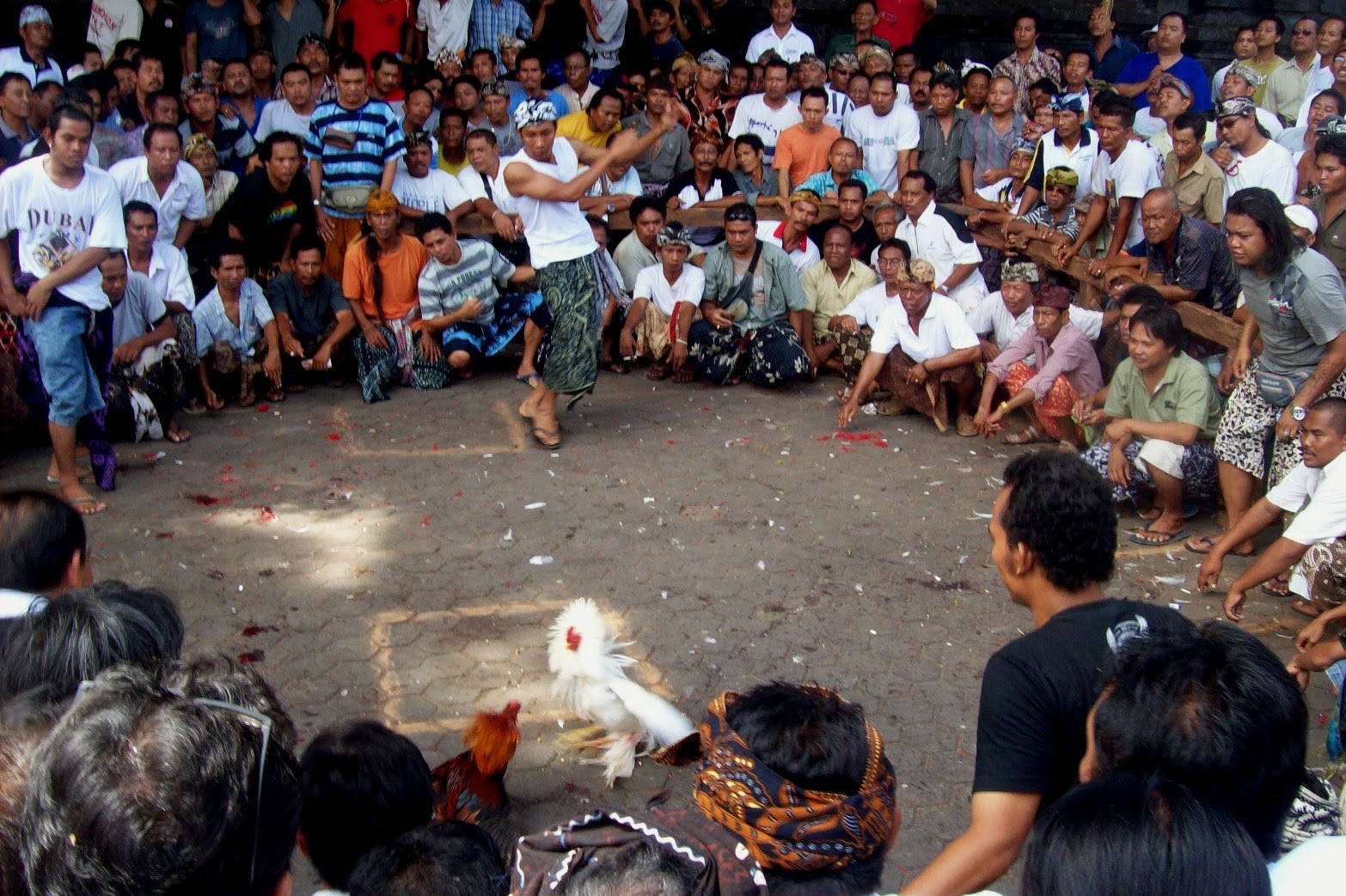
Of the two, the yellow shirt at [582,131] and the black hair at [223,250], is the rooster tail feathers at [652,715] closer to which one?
the black hair at [223,250]

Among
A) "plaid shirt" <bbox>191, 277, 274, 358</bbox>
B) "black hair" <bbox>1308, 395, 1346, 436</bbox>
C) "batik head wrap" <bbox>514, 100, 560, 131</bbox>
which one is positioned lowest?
"plaid shirt" <bbox>191, 277, 274, 358</bbox>

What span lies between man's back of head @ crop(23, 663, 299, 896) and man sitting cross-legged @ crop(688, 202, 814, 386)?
6.30 metres

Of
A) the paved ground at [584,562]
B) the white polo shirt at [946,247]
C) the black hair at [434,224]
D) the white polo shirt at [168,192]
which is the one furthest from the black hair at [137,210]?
the white polo shirt at [946,247]

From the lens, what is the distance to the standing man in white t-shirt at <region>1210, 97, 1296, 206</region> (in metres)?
6.89

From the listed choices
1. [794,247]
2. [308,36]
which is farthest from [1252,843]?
[308,36]

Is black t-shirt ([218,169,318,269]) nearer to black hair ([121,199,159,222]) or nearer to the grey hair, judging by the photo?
black hair ([121,199,159,222])

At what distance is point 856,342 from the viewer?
777 cm

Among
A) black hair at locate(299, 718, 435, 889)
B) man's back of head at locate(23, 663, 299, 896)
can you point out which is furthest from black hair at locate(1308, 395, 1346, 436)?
man's back of head at locate(23, 663, 299, 896)

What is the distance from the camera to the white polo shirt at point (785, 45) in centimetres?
1032

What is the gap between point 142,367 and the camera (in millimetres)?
6625

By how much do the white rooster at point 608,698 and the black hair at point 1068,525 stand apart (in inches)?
61.7

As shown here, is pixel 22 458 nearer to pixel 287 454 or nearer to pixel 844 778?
pixel 287 454

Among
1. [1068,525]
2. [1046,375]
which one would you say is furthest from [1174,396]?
[1068,525]

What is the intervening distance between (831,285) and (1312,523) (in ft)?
13.2
